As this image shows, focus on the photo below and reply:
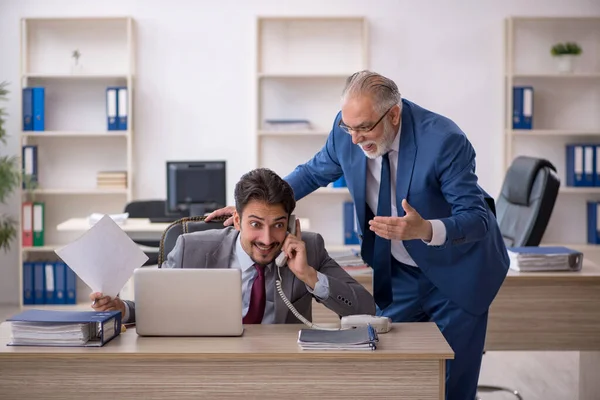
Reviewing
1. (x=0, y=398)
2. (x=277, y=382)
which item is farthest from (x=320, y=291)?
(x=0, y=398)

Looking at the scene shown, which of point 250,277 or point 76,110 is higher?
point 76,110

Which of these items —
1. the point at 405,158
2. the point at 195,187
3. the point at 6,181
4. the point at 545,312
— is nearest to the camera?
the point at 405,158

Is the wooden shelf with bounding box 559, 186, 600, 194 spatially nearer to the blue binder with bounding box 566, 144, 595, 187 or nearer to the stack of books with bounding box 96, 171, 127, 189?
the blue binder with bounding box 566, 144, 595, 187

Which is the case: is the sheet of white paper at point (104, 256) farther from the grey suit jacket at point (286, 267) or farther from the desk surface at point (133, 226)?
the desk surface at point (133, 226)

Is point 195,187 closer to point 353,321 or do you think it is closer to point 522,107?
point 522,107

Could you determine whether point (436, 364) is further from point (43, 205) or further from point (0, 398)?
point (43, 205)

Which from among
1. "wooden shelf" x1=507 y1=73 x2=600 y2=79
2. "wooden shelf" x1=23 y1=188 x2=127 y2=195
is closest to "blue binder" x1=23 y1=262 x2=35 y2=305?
"wooden shelf" x1=23 y1=188 x2=127 y2=195

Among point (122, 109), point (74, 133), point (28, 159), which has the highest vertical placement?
point (122, 109)

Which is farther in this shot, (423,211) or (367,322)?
(423,211)

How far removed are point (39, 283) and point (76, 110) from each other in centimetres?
128

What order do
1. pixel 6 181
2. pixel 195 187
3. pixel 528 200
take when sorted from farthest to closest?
pixel 6 181
pixel 195 187
pixel 528 200

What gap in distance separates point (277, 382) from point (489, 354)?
3.32m

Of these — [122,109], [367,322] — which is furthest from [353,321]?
[122,109]

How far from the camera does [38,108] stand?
629cm
